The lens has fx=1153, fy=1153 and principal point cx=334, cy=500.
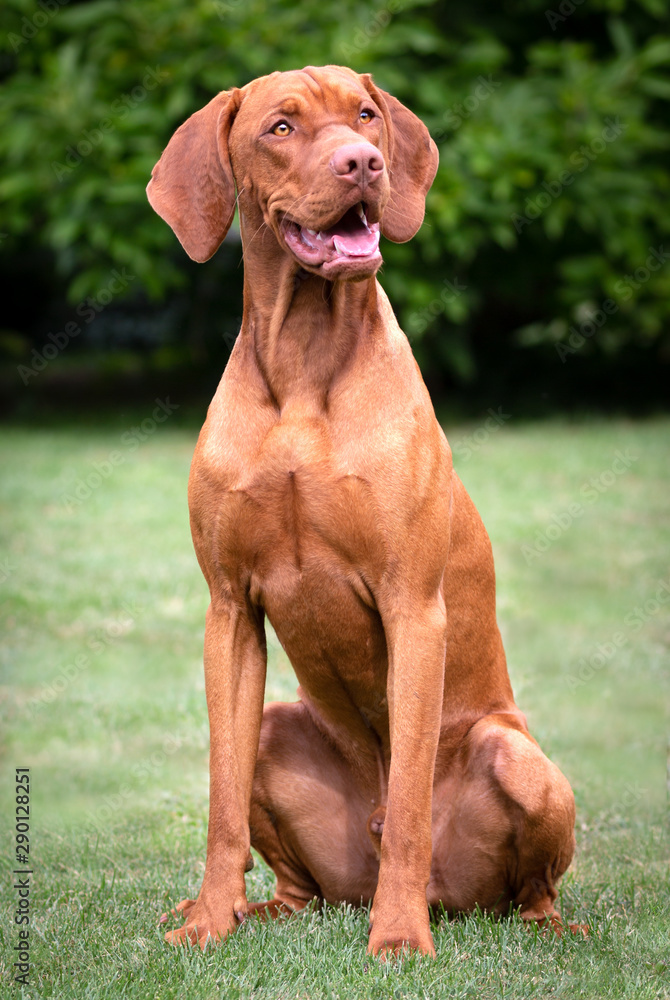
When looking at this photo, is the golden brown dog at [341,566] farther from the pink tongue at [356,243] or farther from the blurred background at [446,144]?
the blurred background at [446,144]

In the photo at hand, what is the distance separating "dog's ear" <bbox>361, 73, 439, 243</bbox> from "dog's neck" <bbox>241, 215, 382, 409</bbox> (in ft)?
0.83

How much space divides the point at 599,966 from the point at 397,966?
1.83 ft

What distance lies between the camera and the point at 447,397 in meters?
12.8

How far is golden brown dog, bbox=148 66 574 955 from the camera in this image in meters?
3.00

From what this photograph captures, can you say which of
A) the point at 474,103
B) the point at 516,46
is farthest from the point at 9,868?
the point at 516,46

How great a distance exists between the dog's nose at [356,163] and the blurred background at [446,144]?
25.1ft

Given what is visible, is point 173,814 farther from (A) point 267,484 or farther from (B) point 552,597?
(B) point 552,597

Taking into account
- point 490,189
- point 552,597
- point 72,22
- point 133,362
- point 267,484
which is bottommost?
point 133,362

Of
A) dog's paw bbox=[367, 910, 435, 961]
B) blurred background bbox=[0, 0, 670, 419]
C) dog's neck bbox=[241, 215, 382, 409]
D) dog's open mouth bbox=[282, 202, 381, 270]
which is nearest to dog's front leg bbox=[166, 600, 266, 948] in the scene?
dog's paw bbox=[367, 910, 435, 961]

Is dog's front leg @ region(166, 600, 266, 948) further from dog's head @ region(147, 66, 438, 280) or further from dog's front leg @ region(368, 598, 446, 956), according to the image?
dog's head @ region(147, 66, 438, 280)

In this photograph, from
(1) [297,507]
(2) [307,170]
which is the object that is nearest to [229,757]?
(1) [297,507]

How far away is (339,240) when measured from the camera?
298cm

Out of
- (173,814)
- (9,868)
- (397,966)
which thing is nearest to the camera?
(397,966)

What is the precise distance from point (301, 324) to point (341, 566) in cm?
68
